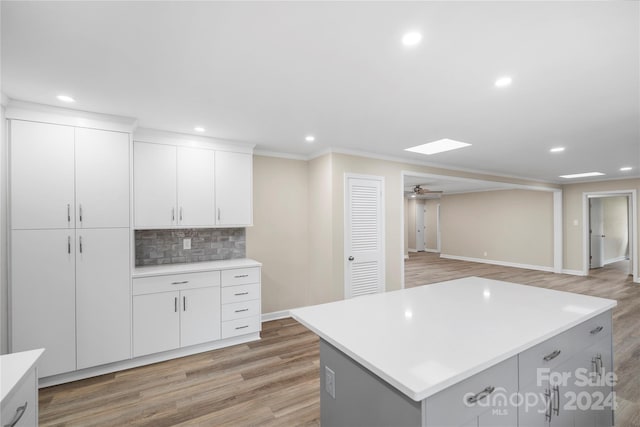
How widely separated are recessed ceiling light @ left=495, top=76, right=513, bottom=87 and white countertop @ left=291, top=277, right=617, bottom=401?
5.15 ft

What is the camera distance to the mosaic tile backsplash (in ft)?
11.2

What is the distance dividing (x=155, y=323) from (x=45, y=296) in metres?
0.94

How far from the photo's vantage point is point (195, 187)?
3418 mm

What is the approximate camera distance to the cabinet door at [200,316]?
3.10m

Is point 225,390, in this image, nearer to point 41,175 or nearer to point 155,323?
point 155,323

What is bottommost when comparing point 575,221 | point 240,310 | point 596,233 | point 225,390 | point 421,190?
point 225,390

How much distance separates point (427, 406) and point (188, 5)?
77.9 inches

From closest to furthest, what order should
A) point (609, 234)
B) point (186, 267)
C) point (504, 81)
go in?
point (504, 81) < point (186, 267) < point (609, 234)

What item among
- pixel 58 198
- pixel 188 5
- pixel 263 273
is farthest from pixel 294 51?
pixel 263 273

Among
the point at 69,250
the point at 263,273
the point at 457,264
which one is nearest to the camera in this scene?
the point at 69,250

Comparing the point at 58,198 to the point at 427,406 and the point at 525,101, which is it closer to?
the point at 427,406

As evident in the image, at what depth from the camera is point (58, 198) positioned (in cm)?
256

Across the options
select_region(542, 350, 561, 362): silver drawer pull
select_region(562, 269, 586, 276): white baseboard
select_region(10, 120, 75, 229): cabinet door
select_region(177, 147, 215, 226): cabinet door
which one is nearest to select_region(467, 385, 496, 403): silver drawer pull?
select_region(542, 350, 561, 362): silver drawer pull

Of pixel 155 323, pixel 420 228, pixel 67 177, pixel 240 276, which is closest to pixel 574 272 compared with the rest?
pixel 420 228
